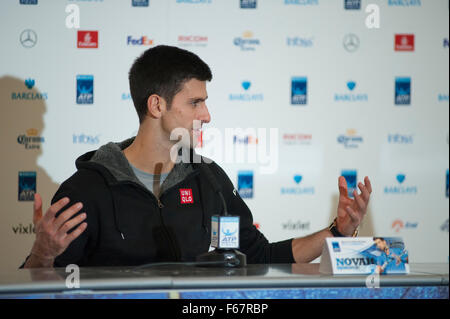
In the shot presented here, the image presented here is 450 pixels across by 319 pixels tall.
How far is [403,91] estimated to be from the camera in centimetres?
393

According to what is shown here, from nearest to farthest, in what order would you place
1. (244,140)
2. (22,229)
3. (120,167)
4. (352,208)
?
(352,208) → (120,167) → (22,229) → (244,140)

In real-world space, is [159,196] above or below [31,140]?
below

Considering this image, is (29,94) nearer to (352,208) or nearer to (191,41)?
(191,41)

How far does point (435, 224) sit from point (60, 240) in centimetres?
320

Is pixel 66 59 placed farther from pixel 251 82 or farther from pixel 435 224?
pixel 435 224

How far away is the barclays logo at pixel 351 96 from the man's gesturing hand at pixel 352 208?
217 centimetres

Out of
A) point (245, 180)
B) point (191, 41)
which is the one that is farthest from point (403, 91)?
point (191, 41)

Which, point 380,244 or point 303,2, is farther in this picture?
point 303,2

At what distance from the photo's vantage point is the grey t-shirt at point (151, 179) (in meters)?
1.95

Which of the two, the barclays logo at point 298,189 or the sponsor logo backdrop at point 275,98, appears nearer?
the sponsor logo backdrop at point 275,98

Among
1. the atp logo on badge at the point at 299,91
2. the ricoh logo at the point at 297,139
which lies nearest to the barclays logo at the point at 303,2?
the atp logo on badge at the point at 299,91

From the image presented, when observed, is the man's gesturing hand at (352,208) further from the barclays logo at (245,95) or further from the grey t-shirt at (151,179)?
the barclays logo at (245,95)

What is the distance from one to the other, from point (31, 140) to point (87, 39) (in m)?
0.82

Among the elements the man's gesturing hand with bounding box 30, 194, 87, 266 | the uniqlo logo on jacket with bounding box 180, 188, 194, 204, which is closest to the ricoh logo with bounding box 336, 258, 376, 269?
the man's gesturing hand with bounding box 30, 194, 87, 266
